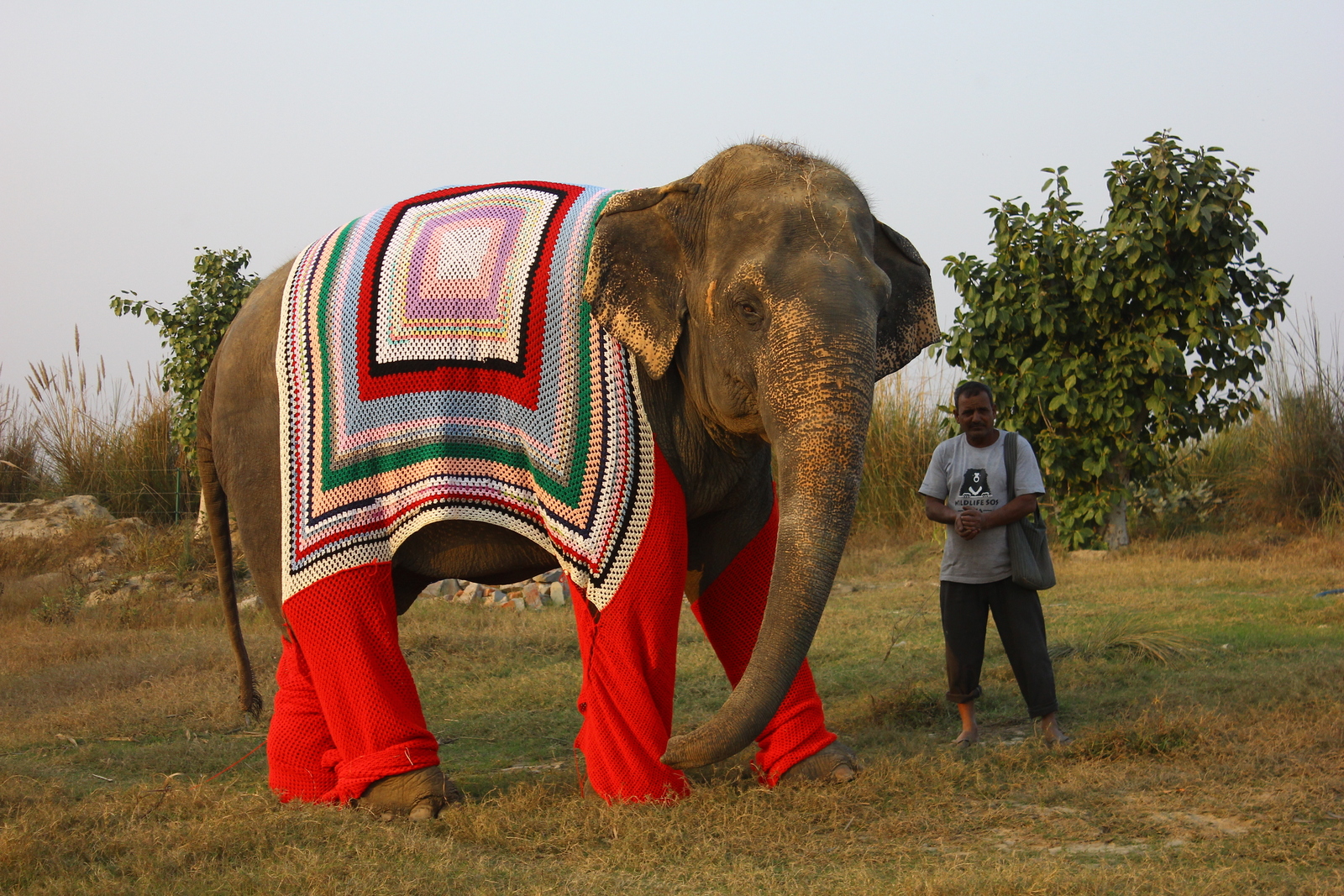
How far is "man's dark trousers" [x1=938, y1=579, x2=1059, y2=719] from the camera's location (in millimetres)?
4832

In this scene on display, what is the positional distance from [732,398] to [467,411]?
3.29 ft

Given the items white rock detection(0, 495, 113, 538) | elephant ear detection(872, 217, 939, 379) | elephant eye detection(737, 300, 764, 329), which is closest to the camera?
elephant eye detection(737, 300, 764, 329)

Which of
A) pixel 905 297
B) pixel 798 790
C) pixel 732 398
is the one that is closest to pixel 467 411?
pixel 732 398

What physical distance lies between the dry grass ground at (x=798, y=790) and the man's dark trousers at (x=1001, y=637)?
8.9 inches

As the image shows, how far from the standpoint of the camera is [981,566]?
501 centimetres

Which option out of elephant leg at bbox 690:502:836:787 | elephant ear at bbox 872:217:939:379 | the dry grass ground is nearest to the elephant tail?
the dry grass ground

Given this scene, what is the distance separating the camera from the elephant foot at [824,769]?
14.1 ft

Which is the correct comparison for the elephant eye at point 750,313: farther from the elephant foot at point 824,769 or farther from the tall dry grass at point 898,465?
the tall dry grass at point 898,465

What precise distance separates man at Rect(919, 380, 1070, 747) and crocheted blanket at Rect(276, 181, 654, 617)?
63.3 inches

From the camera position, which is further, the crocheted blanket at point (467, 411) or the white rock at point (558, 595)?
the white rock at point (558, 595)

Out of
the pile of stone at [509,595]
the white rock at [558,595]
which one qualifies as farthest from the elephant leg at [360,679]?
the white rock at [558,595]

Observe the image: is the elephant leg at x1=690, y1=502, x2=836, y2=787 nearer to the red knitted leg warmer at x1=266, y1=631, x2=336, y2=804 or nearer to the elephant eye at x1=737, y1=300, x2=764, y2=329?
the elephant eye at x1=737, y1=300, x2=764, y2=329

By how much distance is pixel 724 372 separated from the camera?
156 inches

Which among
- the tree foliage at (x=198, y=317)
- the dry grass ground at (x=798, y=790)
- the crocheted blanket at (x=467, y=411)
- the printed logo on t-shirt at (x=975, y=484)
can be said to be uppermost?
the tree foliage at (x=198, y=317)
